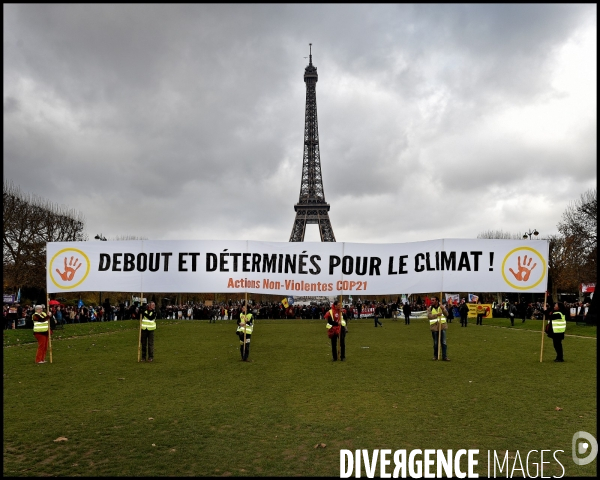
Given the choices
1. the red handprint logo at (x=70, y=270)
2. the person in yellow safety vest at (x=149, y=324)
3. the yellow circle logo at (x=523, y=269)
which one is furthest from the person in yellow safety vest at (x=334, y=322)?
the red handprint logo at (x=70, y=270)

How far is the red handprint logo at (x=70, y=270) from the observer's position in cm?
1530

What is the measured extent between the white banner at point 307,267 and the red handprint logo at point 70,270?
2 centimetres

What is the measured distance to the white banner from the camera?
14727 millimetres

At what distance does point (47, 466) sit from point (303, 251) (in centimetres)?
934

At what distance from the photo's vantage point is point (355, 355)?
738 inches

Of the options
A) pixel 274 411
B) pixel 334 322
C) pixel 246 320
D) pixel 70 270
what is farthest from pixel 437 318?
pixel 70 270

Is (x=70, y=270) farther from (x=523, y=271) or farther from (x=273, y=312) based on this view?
(x=273, y=312)

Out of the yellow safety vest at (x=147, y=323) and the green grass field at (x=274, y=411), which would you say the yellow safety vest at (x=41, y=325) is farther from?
the yellow safety vest at (x=147, y=323)

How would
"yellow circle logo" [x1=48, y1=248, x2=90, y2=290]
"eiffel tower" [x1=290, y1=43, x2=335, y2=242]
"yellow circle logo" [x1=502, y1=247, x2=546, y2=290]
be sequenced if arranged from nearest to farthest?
"yellow circle logo" [x1=502, y1=247, x2=546, y2=290] → "yellow circle logo" [x1=48, y1=248, x2=90, y2=290] → "eiffel tower" [x1=290, y1=43, x2=335, y2=242]

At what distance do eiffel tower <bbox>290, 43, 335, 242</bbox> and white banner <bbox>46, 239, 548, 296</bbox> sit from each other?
84.2 meters

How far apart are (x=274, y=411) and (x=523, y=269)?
29.4 feet

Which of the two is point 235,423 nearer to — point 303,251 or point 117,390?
point 117,390

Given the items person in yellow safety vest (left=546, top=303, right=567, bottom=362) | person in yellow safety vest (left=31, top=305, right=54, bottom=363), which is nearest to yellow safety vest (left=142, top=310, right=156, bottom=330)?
person in yellow safety vest (left=31, top=305, right=54, bottom=363)

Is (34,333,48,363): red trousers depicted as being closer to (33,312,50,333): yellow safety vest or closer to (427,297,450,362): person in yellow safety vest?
(33,312,50,333): yellow safety vest
